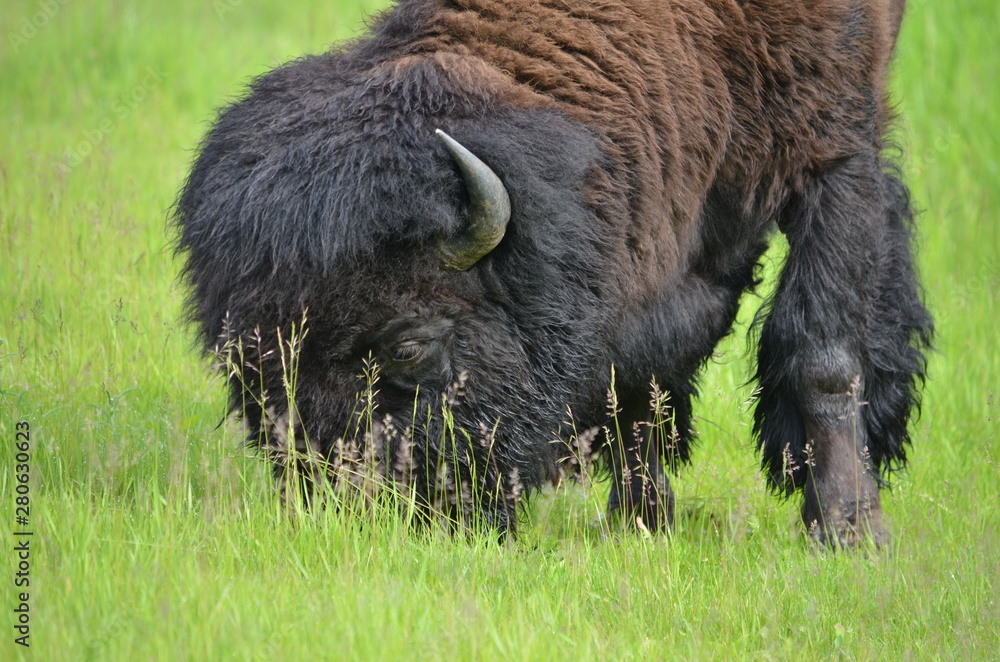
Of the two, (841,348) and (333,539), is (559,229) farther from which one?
(841,348)

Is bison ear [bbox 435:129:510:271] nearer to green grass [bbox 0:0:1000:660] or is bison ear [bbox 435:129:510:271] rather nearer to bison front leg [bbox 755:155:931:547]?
green grass [bbox 0:0:1000:660]

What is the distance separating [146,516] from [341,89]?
62.8 inches

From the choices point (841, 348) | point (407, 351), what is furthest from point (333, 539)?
point (841, 348)

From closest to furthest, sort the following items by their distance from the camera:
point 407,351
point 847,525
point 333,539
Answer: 1. point 333,539
2. point 407,351
3. point 847,525

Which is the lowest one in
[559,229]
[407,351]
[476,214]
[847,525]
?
[847,525]

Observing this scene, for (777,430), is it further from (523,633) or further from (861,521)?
(523,633)

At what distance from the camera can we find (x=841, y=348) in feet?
14.8

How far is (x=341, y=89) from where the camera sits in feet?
12.5

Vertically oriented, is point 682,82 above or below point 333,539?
above

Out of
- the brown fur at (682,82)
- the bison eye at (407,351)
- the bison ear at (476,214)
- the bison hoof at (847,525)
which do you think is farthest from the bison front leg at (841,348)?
the bison eye at (407,351)

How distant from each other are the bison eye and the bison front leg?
1645 mm

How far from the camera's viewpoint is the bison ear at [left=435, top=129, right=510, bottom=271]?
353 centimetres

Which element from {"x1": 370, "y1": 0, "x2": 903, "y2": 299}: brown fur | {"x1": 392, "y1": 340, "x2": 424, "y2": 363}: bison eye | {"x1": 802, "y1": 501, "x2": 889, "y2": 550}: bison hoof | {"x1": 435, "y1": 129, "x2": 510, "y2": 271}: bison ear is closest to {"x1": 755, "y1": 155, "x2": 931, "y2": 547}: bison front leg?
{"x1": 802, "y1": 501, "x2": 889, "y2": 550}: bison hoof

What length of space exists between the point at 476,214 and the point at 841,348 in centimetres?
182
